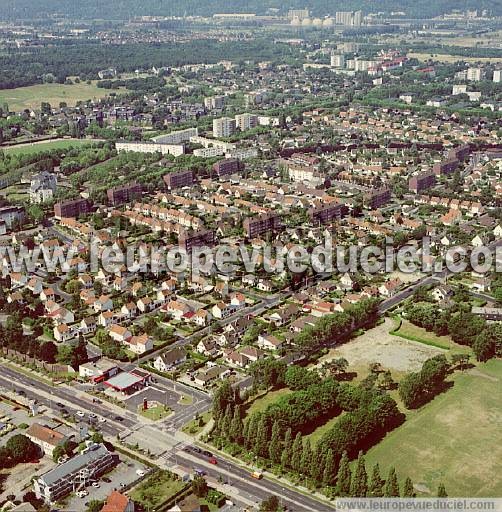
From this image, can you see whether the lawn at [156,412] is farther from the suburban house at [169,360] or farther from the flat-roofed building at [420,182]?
the flat-roofed building at [420,182]

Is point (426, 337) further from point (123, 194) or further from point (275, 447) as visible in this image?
point (123, 194)

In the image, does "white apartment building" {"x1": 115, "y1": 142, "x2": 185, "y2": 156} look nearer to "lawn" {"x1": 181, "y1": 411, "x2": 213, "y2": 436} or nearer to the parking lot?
"lawn" {"x1": 181, "y1": 411, "x2": 213, "y2": 436}

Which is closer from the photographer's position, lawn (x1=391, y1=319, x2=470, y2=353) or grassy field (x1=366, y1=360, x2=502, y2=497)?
grassy field (x1=366, y1=360, x2=502, y2=497)

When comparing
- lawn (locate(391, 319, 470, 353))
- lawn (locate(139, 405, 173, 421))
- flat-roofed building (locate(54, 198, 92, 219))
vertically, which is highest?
flat-roofed building (locate(54, 198, 92, 219))

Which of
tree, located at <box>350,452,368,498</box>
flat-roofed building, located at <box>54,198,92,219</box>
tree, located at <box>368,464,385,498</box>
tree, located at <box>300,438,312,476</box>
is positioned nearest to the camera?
tree, located at <box>368,464,385,498</box>

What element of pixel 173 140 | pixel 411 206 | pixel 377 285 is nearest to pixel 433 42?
pixel 173 140

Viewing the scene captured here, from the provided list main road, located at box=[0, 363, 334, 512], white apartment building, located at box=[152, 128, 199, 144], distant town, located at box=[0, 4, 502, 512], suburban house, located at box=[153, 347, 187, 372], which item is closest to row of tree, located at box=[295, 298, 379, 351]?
distant town, located at box=[0, 4, 502, 512]

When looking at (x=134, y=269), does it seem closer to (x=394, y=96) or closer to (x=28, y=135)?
(x=28, y=135)

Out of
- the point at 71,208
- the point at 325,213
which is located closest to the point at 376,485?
the point at 325,213
